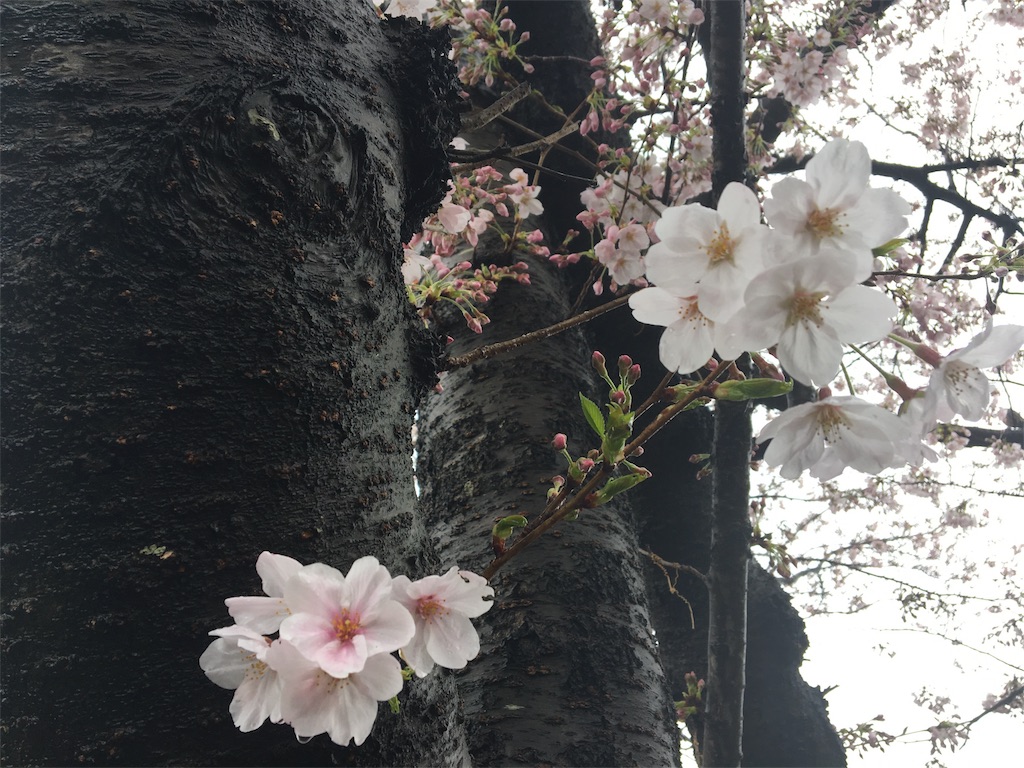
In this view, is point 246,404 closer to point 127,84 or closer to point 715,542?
point 127,84

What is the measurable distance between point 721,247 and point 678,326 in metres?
0.14

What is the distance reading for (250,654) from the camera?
57 centimetres

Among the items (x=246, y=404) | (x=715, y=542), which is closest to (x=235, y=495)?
(x=246, y=404)

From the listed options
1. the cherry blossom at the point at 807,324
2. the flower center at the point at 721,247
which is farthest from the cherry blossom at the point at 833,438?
the flower center at the point at 721,247

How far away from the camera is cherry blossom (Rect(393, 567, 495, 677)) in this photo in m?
0.63

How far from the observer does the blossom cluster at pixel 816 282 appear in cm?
58

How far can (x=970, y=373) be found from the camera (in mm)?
729

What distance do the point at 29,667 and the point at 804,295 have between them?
2.55 ft

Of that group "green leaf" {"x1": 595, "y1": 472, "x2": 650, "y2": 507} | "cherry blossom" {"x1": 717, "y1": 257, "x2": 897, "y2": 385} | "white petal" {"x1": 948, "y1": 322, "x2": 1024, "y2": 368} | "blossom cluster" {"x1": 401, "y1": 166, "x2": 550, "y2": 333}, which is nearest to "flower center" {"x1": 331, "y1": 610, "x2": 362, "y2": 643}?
"green leaf" {"x1": 595, "y1": 472, "x2": 650, "y2": 507}

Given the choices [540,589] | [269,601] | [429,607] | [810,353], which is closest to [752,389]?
[810,353]

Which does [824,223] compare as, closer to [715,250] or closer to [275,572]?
[715,250]

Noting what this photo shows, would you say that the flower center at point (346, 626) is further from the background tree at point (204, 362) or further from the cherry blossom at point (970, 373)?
the cherry blossom at point (970, 373)

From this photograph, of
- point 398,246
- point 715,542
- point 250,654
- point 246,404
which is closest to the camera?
point 250,654

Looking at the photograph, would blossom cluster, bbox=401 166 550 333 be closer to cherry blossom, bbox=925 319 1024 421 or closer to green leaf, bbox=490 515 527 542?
green leaf, bbox=490 515 527 542
